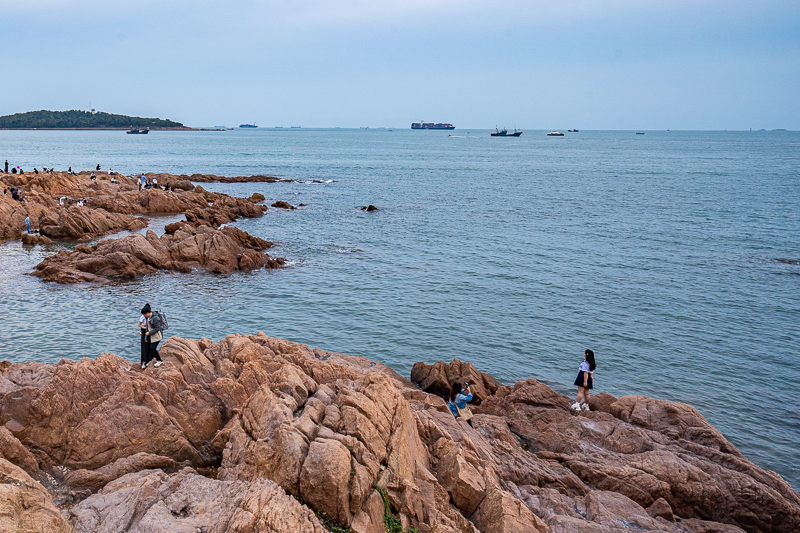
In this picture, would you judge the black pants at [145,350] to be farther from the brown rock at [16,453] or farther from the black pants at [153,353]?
the brown rock at [16,453]

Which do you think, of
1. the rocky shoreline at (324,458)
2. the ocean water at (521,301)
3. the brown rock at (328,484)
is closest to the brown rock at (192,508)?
the rocky shoreline at (324,458)

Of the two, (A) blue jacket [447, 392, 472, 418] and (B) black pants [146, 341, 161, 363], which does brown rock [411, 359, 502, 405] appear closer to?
(A) blue jacket [447, 392, 472, 418]

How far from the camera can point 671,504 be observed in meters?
14.6

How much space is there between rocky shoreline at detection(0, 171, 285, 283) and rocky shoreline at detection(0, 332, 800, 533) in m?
20.0

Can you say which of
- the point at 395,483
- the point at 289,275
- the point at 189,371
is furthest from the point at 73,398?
the point at 289,275

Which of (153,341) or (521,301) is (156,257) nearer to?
(153,341)

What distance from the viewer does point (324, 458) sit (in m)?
10.6

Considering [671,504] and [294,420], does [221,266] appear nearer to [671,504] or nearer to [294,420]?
[294,420]

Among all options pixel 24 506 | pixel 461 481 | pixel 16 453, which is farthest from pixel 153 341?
pixel 461 481

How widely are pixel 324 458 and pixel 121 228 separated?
46842 mm

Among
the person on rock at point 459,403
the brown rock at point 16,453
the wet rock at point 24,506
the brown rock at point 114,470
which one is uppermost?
the wet rock at point 24,506

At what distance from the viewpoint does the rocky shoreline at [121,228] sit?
36.7m

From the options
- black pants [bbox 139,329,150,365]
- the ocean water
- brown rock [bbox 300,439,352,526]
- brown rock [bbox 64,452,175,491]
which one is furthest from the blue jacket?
black pants [bbox 139,329,150,365]

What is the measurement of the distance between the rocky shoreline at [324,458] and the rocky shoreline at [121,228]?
20.0 metres
